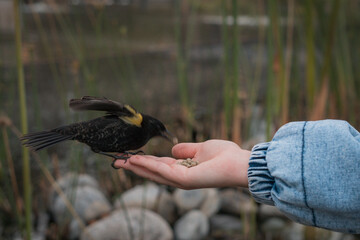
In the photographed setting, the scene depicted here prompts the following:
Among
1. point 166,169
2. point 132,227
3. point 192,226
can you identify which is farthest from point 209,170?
point 192,226

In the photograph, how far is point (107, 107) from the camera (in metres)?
0.85

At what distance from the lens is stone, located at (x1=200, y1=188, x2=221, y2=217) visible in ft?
7.21

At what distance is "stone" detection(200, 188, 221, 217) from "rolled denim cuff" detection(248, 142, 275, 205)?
143 cm

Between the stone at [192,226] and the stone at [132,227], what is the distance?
0.09m

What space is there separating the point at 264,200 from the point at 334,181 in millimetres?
142

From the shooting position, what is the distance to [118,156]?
3.37 feet

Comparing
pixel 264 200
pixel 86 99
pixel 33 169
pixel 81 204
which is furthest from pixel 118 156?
pixel 33 169

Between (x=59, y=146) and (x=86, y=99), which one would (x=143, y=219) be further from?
(x=86, y=99)

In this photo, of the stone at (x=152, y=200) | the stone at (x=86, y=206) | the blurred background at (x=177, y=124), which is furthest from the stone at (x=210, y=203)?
the stone at (x=86, y=206)

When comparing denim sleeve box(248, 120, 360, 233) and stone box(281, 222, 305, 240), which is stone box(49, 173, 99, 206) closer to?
stone box(281, 222, 305, 240)

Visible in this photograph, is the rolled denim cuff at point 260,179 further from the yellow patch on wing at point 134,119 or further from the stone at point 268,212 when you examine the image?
the stone at point 268,212

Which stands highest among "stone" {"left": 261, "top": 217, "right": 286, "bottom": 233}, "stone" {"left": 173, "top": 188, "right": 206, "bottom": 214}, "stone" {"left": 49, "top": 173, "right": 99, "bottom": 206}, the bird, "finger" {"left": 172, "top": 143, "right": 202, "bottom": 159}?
the bird

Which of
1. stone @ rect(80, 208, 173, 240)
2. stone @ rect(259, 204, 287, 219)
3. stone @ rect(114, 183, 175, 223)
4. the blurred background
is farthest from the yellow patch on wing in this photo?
stone @ rect(259, 204, 287, 219)

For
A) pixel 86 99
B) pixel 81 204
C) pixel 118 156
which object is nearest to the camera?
pixel 86 99
